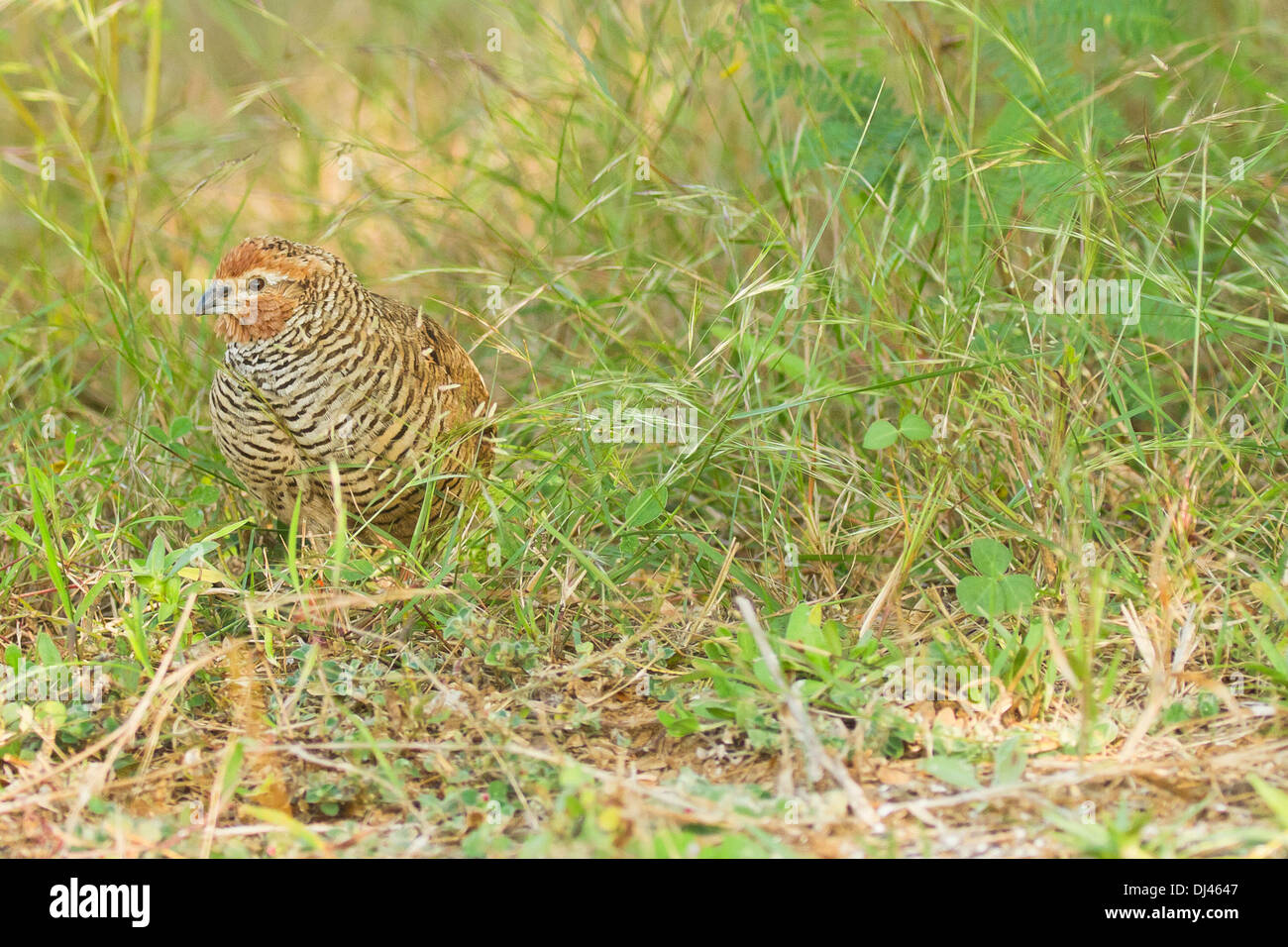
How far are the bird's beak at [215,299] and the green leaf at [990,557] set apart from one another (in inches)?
77.3

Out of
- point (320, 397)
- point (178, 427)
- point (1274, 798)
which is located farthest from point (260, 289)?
point (1274, 798)

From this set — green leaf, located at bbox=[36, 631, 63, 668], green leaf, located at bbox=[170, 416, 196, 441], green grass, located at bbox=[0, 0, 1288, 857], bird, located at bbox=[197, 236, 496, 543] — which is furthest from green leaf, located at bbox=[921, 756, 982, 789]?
green leaf, located at bbox=[170, 416, 196, 441]

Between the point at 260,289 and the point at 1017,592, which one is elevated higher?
the point at 260,289

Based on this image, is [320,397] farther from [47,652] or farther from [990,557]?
[990,557]

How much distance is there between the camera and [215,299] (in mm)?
3162

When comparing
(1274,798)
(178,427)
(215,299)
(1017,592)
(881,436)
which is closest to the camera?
(1274,798)

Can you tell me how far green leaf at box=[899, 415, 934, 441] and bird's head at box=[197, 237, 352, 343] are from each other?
1.52 m

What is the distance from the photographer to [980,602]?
273 centimetres

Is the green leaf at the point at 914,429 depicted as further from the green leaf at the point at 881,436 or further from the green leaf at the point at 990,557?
the green leaf at the point at 990,557

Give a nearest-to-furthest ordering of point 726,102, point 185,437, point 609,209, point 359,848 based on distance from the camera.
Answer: point 359,848 → point 185,437 → point 609,209 → point 726,102

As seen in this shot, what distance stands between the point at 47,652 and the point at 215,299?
97 centimetres

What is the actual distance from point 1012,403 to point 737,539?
0.86m

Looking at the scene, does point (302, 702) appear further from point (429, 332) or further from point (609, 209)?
point (609, 209)

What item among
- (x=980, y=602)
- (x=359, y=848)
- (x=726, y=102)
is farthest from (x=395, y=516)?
(x=726, y=102)
